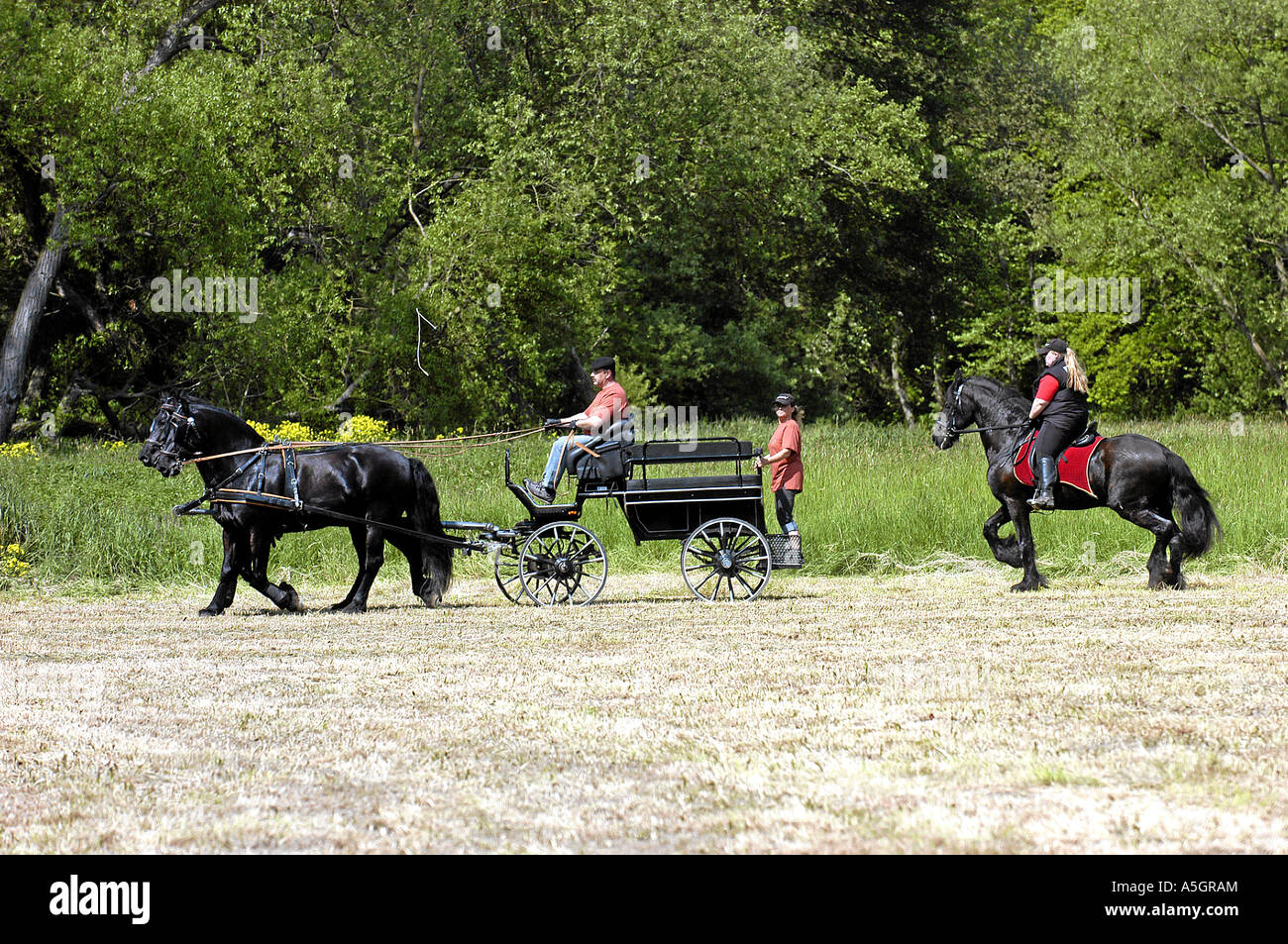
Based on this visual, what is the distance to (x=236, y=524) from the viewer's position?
12945 millimetres

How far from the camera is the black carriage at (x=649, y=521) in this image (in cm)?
1305

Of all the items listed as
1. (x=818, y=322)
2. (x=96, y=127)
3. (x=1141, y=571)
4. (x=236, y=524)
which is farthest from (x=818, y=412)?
(x=236, y=524)

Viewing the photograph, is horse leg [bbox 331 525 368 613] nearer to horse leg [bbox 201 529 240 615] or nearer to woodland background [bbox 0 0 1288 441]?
horse leg [bbox 201 529 240 615]

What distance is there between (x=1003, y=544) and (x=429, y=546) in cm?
536

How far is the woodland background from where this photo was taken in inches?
1062

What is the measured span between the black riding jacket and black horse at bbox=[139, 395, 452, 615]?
5.55 m

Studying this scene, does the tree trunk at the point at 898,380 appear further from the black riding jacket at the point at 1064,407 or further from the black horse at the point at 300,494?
the black horse at the point at 300,494

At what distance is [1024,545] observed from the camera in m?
14.0

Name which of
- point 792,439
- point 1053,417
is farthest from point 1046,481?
point 792,439

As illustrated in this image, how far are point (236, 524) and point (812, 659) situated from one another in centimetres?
590

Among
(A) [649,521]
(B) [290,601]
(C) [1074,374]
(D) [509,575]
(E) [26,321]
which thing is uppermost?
Answer: (E) [26,321]

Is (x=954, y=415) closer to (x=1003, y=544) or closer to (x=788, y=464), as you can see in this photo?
(x=1003, y=544)

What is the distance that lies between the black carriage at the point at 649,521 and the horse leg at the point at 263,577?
58.6 inches

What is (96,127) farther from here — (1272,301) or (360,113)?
(1272,301)
